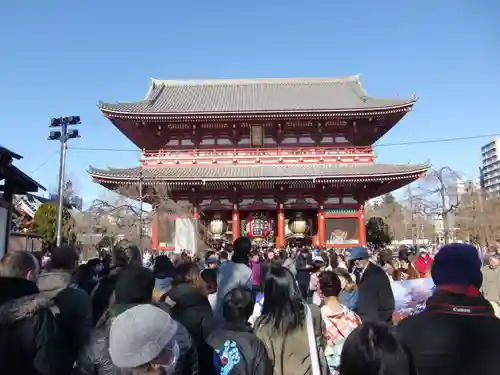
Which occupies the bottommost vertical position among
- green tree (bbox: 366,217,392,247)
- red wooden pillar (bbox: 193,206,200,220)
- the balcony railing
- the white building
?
green tree (bbox: 366,217,392,247)

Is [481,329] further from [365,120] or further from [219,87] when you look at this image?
[219,87]

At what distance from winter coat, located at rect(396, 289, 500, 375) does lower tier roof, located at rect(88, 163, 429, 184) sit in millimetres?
18998

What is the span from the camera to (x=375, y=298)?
5.16 m

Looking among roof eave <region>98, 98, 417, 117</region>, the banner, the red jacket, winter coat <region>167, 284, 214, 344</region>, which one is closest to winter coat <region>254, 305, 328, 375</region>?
winter coat <region>167, 284, 214, 344</region>

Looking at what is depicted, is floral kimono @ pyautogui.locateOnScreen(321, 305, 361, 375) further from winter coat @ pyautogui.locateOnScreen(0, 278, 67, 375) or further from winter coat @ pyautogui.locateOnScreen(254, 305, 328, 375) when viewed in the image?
winter coat @ pyautogui.locateOnScreen(0, 278, 67, 375)

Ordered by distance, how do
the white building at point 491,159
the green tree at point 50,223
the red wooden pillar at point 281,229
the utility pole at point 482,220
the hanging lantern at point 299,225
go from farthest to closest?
the white building at point 491,159, the utility pole at point 482,220, the green tree at point 50,223, the hanging lantern at point 299,225, the red wooden pillar at point 281,229

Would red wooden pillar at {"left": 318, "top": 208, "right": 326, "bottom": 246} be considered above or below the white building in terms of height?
below

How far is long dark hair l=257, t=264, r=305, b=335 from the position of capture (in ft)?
11.3

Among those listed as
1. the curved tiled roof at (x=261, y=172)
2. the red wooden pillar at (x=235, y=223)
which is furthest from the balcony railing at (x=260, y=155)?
the red wooden pillar at (x=235, y=223)

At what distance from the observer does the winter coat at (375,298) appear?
201 inches

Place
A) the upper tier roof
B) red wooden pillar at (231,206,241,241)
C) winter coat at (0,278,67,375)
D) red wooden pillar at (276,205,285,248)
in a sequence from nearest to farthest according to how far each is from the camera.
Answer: winter coat at (0,278,67,375) < red wooden pillar at (276,205,285,248) < the upper tier roof < red wooden pillar at (231,206,241,241)

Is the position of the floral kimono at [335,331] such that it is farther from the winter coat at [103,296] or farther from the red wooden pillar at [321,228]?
the red wooden pillar at [321,228]

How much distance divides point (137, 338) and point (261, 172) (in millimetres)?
20615

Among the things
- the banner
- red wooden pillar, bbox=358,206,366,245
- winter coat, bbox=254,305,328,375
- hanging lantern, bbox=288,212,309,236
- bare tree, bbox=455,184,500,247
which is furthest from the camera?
bare tree, bbox=455,184,500,247
